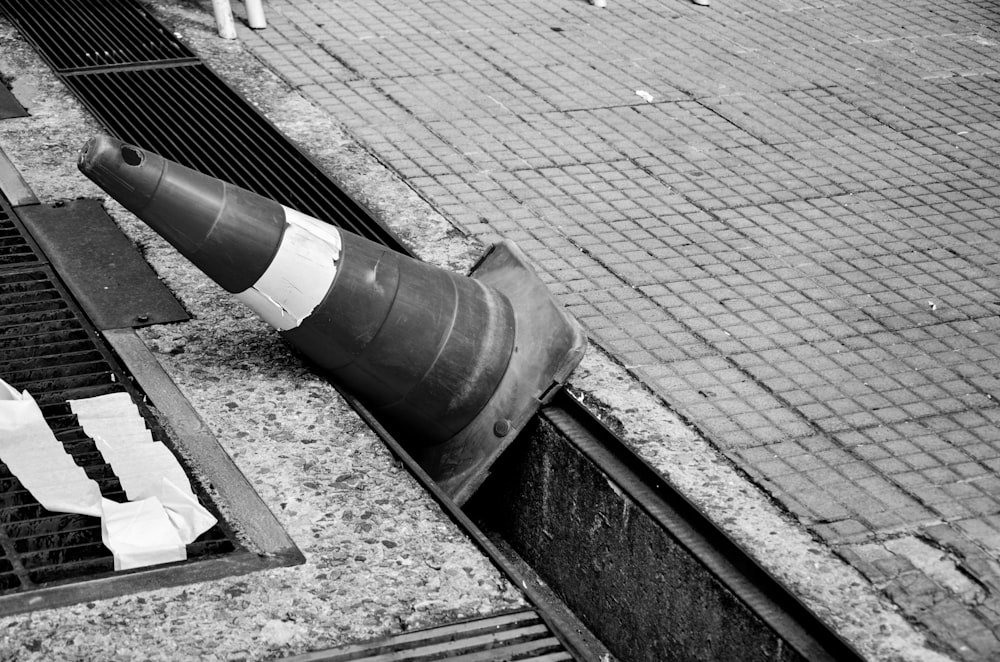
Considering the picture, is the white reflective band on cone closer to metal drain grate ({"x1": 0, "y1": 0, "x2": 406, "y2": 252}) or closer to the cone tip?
the cone tip

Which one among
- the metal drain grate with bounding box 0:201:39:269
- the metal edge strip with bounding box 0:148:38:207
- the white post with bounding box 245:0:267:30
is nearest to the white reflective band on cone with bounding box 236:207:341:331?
the metal drain grate with bounding box 0:201:39:269

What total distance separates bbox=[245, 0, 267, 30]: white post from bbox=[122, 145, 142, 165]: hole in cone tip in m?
4.34

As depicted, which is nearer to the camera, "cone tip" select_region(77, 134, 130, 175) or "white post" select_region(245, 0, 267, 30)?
"cone tip" select_region(77, 134, 130, 175)

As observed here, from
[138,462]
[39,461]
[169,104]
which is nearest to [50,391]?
[39,461]

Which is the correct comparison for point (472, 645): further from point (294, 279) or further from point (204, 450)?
point (294, 279)

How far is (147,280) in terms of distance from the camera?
184 inches

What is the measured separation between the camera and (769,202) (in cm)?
585

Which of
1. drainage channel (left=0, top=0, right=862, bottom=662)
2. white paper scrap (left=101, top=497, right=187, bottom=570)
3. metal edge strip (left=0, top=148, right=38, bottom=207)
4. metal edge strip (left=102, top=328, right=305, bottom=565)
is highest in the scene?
metal edge strip (left=0, top=148, right=38, bottom=207)

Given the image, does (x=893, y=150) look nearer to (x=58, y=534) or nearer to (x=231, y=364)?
(x=231, y=364)

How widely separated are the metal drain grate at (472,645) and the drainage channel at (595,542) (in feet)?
0.07

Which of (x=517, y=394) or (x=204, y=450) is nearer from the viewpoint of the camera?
(x=204, y=450)

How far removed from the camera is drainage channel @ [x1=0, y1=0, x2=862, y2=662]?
3.30 meters

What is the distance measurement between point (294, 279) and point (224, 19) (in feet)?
13.9

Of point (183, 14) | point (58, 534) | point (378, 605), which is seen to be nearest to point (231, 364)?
point (58, 534)
